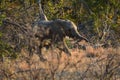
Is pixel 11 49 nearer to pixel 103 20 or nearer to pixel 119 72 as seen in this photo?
pixel 119 72

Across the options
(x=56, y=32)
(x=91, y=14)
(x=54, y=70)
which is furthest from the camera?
(x=91, y=14)

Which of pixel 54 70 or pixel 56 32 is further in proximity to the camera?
pixel 56 32

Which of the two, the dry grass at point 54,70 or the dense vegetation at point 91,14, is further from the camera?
the dense vegetation at point 91,14

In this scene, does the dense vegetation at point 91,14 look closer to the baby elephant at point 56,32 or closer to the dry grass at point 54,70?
the baby elephant at point 56,32

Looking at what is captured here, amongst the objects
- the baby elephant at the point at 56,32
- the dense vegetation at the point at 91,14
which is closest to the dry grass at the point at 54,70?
the baby elephant at the point at 56,32

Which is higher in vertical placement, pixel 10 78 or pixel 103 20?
pixel 10 78

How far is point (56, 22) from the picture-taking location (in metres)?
12.6

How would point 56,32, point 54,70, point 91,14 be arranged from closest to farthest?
1. point 54,70
2. point 56,32
3. point 91,14

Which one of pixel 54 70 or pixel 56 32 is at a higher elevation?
pixel 54 70

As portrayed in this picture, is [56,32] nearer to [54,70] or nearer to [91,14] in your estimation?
[91,14]

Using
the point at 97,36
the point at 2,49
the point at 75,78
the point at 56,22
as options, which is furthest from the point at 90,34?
the point at 75,78

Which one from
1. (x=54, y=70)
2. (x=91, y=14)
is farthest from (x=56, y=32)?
(x=54, y=70)

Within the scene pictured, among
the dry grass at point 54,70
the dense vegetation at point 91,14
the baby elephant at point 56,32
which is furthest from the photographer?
the dense vegetation at point 91,14

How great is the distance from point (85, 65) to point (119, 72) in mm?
1126
